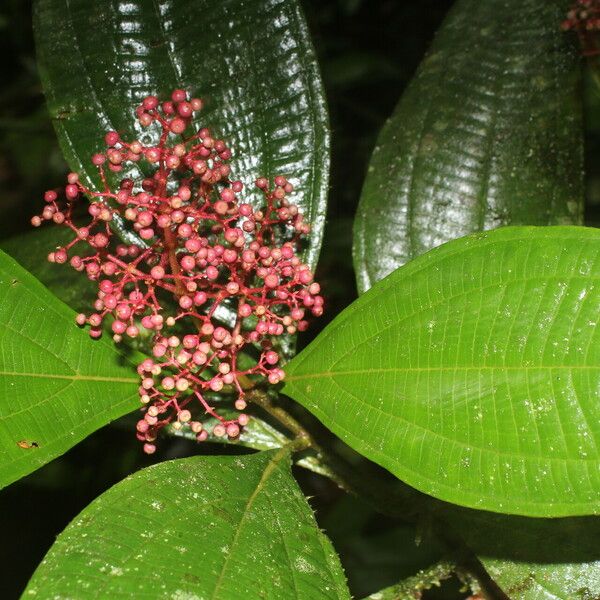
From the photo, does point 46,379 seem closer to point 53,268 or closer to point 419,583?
point 53,268

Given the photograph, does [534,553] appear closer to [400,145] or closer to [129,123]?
[400,145]

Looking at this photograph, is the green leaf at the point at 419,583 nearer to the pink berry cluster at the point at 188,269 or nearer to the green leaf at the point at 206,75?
the pink berry cluster at the point at 188,269

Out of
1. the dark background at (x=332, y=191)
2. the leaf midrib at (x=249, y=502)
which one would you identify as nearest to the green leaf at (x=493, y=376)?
the leaf midrib at (x=249, y=502)

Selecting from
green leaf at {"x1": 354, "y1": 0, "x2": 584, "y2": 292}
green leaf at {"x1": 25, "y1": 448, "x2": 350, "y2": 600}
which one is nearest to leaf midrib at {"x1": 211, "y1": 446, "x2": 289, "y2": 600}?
green leaf at {"x1": 25, "y1": 448, "x2": 350, "y2": 600}

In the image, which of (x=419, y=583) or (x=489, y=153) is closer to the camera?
(x=419, y=583)

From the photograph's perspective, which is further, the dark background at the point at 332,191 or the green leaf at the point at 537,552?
A: the dark background at the point at 332,191

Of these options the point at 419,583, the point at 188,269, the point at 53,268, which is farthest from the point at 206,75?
the point at 419,583

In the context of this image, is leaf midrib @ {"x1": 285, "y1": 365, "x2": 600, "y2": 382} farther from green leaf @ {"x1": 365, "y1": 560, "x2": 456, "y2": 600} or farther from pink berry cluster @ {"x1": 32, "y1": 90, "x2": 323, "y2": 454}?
green leaf @ {"x1": 365, "y1": 560, "x2": 456, "y2": 600}
